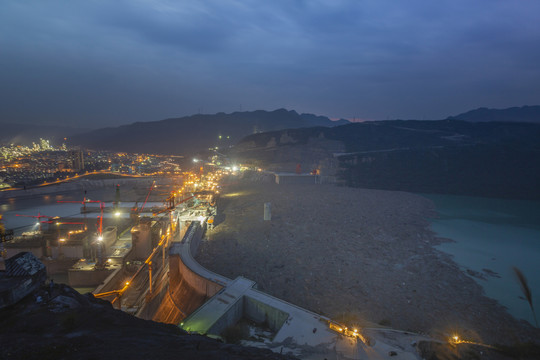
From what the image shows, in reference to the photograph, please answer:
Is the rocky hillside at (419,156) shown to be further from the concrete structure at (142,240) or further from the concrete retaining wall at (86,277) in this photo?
the concrete retaining wall at (86,277)

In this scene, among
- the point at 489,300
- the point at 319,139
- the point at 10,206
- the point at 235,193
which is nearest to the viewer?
the point at 489,300

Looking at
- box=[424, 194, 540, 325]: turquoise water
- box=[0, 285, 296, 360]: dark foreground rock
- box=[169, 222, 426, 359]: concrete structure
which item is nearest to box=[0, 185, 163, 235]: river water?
box=[169, 222, 426, 359]: concrete structure

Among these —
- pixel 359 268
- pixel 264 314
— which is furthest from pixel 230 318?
pixel 359 268

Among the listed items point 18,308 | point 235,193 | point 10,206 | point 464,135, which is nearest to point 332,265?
point 18,308

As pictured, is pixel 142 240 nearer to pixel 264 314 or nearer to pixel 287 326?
pixel 264 314

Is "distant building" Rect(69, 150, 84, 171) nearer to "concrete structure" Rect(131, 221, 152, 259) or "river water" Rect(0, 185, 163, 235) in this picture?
"river water" Rect(0, 185, 163, 235)

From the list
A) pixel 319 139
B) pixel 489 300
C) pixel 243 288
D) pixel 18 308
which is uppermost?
pixel 319 139

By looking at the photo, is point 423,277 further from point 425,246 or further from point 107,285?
point 107,285
